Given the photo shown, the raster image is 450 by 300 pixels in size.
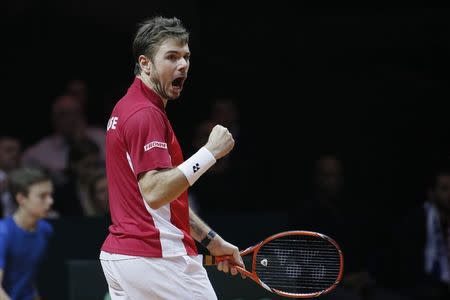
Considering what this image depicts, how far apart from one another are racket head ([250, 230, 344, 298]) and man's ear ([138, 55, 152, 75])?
1098mm

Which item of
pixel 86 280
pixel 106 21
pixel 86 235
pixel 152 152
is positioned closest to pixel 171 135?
pixel 152 152

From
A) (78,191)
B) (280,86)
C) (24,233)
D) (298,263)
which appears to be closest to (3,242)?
(24,233)

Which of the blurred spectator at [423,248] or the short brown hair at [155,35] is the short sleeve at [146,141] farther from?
the blurred spectator at [423,248]

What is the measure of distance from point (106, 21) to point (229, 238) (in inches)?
149

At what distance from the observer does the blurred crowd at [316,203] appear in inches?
319

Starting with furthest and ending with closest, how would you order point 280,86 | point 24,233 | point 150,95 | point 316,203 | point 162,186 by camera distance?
point 280,86
point 316,203
point 24,233
point 150,95
point 162,186

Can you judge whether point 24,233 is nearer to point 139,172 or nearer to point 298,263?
point 298,263

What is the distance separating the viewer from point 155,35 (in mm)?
4375

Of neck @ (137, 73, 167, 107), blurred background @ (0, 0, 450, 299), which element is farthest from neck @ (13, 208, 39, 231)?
neck @ (137, 73, 167, 107)

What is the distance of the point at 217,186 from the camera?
8664 millimetres

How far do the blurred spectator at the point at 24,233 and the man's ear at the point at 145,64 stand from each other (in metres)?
2.56

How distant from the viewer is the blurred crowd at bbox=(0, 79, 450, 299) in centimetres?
809

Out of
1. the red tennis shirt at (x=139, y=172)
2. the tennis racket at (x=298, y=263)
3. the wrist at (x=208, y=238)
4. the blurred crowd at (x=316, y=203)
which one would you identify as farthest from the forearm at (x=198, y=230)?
the blurred crowd at (x=316, y=203)

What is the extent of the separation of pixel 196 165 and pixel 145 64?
576 millimetres
